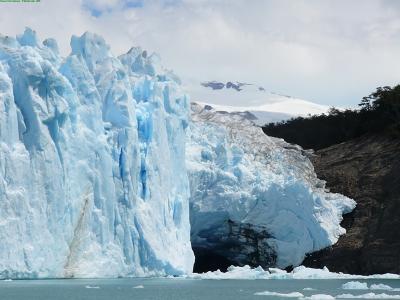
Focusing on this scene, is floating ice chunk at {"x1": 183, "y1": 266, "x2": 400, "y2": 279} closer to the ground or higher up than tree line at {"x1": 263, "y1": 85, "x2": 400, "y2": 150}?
closer to the ground

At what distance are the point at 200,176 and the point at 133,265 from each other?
7.06m

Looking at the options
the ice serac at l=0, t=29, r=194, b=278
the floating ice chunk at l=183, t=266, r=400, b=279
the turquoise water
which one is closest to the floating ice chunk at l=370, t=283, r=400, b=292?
the turquoise water

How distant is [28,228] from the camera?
27.5m

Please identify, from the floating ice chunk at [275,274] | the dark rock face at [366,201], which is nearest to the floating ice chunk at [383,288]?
the floating ice chunk at [275,274]

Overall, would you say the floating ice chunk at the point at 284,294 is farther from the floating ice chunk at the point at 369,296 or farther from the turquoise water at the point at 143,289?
the floating ice chunk at the point at 369,296

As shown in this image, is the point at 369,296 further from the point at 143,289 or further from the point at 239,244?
the point at 239,244

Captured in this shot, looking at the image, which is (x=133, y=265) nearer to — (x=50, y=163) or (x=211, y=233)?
(x=50, y=163)

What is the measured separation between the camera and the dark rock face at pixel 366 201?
3828cm

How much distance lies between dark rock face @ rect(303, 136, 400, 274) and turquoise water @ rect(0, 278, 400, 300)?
585cm

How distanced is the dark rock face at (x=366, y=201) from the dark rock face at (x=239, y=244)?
6.44 feet

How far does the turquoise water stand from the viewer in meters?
23.3

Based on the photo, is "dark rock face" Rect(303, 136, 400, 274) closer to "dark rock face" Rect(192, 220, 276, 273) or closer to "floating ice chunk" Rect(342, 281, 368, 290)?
"dark rock face" Rect(192, 220, 276, 273)

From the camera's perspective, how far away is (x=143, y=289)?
26.6 meters

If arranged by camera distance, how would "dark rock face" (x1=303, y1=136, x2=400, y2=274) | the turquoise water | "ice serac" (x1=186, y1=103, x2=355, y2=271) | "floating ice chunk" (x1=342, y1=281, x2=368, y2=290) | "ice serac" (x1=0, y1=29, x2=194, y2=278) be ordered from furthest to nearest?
1. "dark rock face" (x1=303, y1=136, x2=400, y2=274)
2. "ice serac" (x1=186, y1=103, x2=355, y2=271)
3. "ice serac" (x1=0, y1=29, x2=194, y2=278)
4. "floating ice chunk" (x1=342, y1=281, x2=368, y2=290)
5. the turquoise water
